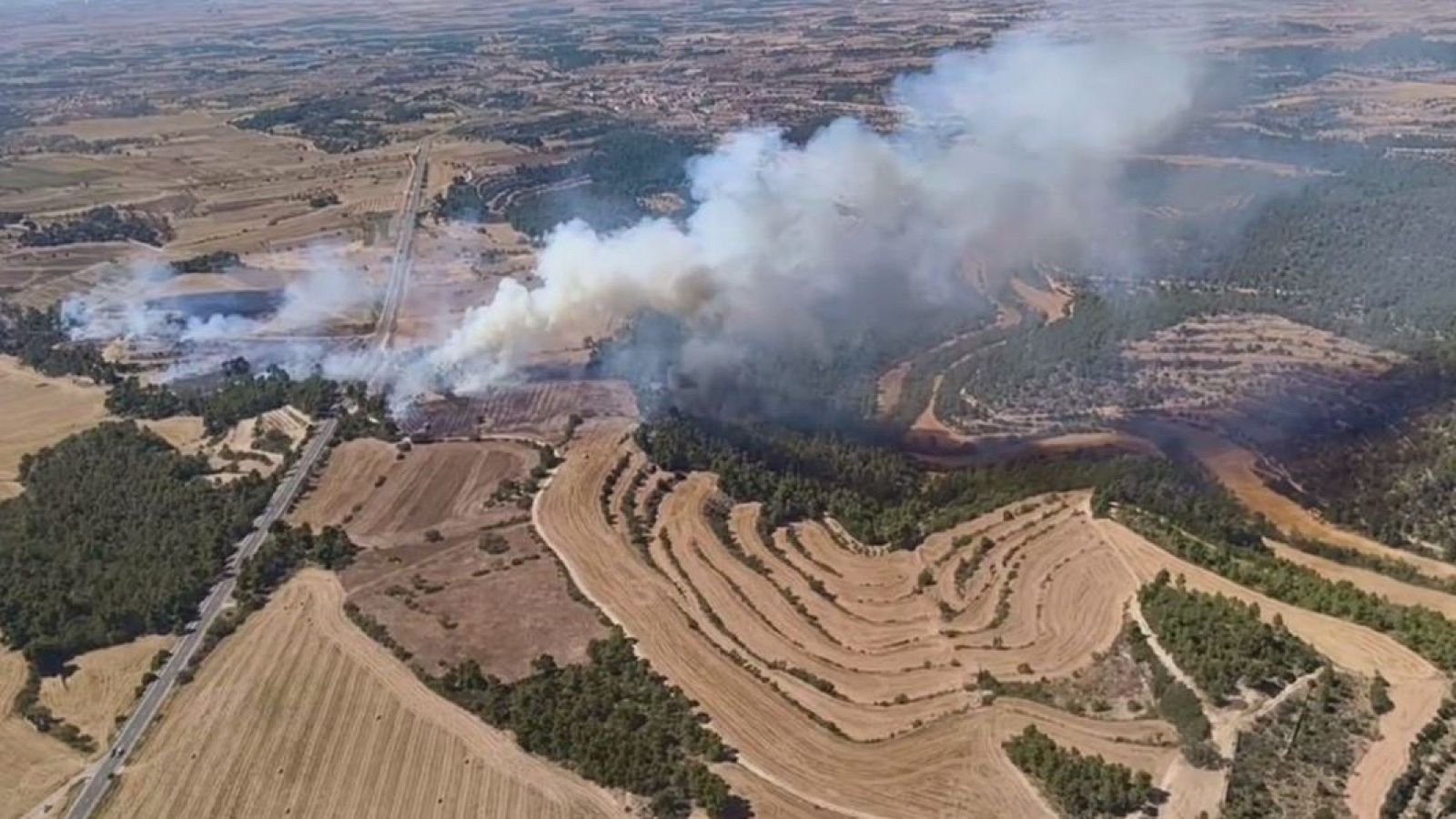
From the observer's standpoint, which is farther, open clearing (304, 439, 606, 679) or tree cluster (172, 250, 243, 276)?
tree cluster (172, 250, 243, 276)

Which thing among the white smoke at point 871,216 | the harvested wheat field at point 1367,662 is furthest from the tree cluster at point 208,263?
the harvested wheat field at point 1367,662

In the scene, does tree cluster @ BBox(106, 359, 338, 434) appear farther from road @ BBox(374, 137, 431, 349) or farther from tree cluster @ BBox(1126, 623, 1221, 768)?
tree cluster @ BBox(1126, 623, 1221, 768)

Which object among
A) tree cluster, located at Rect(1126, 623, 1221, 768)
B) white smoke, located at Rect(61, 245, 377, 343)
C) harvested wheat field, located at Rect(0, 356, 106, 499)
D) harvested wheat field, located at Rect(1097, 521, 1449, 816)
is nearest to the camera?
harvested wheat field, located at Rect(1097, 521, 1449, 816)

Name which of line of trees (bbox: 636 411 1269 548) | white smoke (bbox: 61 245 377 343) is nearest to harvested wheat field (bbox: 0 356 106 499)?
white smoke (bbox: 61 245 377 343)

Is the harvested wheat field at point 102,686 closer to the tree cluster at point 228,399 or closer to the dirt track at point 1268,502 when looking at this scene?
the tree cluster at point 228,399

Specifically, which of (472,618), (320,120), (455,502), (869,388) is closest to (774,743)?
(472,618)

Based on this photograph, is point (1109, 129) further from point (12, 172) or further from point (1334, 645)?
point (12, 172)
